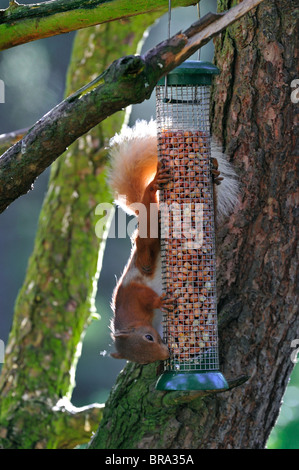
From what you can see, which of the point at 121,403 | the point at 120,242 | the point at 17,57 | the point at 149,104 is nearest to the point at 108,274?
the point at 120,242

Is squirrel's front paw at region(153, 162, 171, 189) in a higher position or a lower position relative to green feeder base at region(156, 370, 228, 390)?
higher

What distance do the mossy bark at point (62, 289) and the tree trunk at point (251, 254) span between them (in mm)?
807

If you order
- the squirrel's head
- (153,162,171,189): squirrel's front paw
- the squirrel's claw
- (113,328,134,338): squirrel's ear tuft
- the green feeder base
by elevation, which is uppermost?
(153,162,171,189): squirrel's front paw

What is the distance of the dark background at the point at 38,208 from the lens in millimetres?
8516

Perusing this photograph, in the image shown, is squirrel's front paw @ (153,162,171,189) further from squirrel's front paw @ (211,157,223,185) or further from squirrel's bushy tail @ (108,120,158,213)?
squirrel's bushy tail @ (108,120,158,213)

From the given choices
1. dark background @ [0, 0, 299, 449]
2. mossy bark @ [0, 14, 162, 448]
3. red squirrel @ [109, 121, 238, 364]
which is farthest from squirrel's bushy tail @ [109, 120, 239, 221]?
dark background @ [0, 0, 299, 449]

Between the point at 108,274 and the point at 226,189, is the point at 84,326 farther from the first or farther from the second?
the point at 108,274

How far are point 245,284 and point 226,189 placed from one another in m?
0.39

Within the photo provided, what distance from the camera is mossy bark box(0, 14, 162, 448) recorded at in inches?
151

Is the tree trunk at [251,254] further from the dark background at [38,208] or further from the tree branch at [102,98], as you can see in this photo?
the dark background at [38,208]

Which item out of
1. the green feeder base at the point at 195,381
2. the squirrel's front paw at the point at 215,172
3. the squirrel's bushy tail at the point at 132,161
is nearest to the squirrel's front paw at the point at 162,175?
the squirrel's front paw at the point at 215,172

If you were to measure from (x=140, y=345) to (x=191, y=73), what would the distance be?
1.00m

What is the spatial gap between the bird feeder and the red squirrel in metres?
0.06
